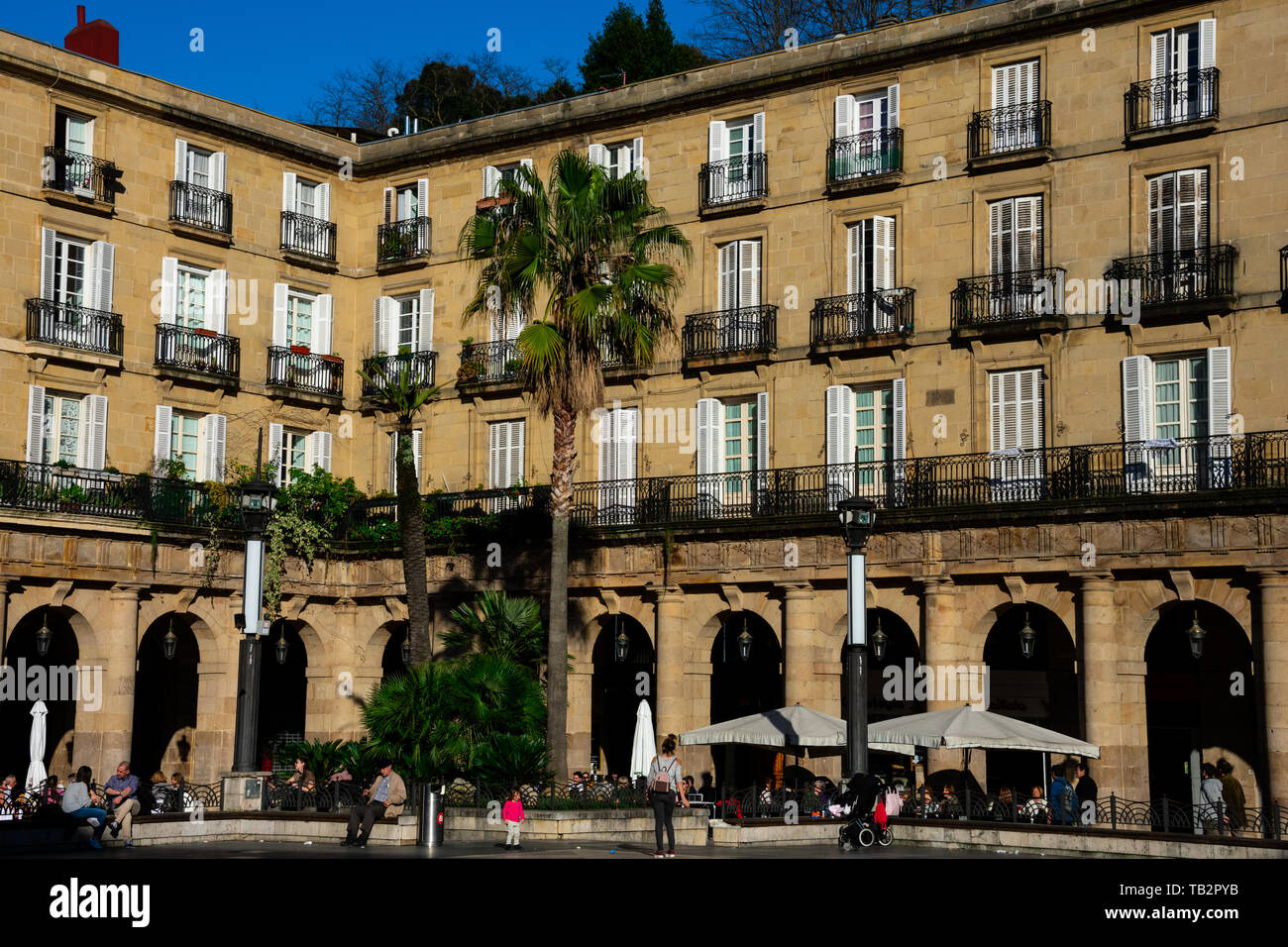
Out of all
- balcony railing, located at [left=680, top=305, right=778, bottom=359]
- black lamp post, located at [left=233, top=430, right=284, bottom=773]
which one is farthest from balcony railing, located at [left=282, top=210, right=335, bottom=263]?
black lamp post, located at [left=233, top=430, right=284, bottom=773]

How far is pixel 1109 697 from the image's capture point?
110 feet

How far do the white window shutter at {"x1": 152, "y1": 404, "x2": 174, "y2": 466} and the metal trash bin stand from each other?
17.4 m

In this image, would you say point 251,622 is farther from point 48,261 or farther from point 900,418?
point 900,418

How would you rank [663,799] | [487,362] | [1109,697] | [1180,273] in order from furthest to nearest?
[487,362] → [1180,273] → [1109,697] → [663,799]

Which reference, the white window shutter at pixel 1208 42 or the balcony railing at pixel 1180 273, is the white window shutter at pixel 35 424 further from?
the white window shutter at pixel 1208 42

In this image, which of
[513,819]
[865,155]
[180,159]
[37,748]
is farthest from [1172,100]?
[37,748]

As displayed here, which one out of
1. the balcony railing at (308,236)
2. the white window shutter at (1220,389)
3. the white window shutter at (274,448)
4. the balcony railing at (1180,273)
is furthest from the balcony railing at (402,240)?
the white window shutter at (1220,389)

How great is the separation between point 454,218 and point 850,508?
21220 mm

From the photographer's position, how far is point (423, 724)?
101 feet

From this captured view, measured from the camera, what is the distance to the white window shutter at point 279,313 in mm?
44781

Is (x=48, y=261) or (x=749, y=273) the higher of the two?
(x=48, y=261)

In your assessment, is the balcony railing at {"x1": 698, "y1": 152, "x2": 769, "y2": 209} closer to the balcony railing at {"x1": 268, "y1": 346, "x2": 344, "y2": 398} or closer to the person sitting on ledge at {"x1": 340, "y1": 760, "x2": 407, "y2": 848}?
the balcony railing at {"x1": 268, "y1": 346, "x2": 344, "y2": 398}

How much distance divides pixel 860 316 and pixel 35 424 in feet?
60.8
